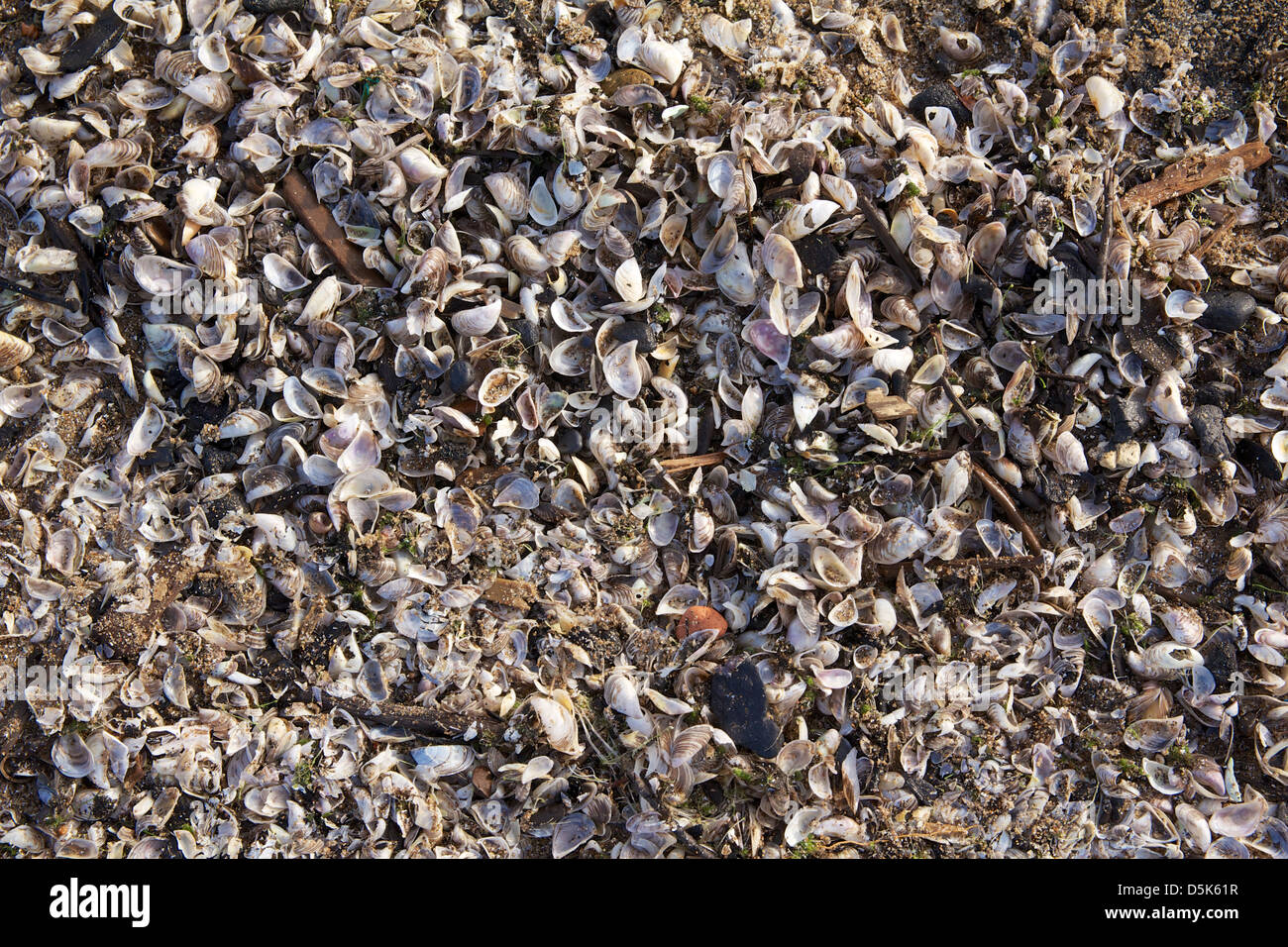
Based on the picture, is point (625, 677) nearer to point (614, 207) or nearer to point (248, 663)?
point (248, 663)

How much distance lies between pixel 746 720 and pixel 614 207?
64.1 inches

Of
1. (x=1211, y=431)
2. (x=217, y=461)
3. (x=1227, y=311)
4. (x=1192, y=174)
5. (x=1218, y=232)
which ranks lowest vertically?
(x=217, y=461)

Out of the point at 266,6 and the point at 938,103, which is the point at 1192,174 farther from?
the point at 266,6

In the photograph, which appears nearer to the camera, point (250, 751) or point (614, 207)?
point (250, 751)

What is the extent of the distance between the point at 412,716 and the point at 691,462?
1141 millimetres

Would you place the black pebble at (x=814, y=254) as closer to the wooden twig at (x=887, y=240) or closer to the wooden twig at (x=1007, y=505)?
the wooden twig at (x=887, y=240)

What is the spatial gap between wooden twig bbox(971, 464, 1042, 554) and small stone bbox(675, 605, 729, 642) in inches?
36.8

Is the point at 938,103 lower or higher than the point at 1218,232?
higher

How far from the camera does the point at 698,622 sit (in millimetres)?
2467

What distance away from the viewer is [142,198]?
2.53 m

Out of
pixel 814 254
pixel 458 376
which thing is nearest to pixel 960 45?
pixel 814 254

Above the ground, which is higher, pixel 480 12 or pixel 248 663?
pixel 480 12
